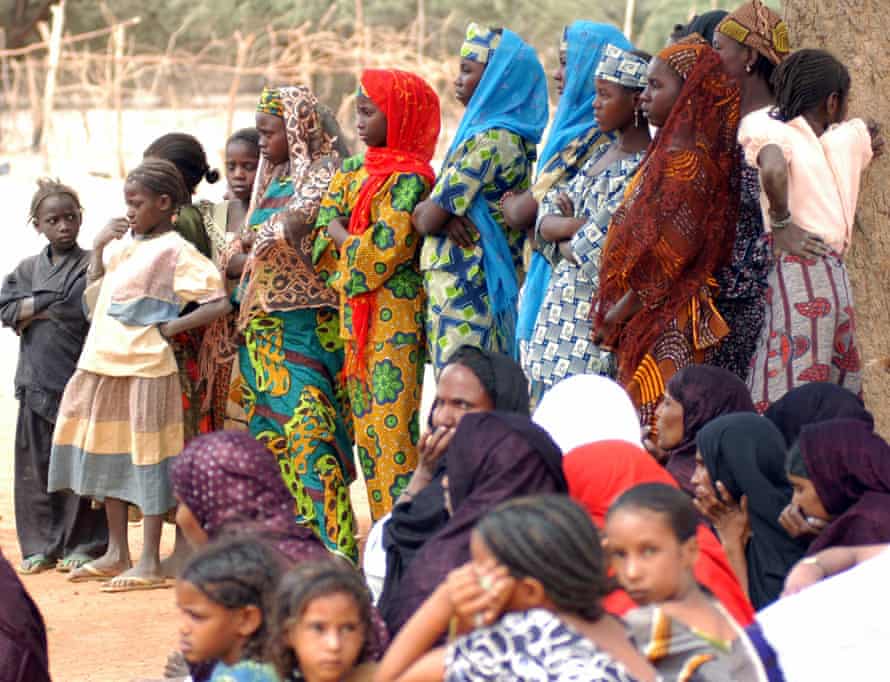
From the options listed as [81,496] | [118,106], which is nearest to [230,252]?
[81,496]

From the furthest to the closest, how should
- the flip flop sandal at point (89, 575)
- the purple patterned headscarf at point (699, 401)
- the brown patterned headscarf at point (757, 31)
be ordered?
1. the flip flop sandal at point (89, 575)
2. the brown patterned headscarf at point (757, 31)
3. the purple patterned headscarf at point (699, 401)

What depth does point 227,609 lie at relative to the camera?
379 cm

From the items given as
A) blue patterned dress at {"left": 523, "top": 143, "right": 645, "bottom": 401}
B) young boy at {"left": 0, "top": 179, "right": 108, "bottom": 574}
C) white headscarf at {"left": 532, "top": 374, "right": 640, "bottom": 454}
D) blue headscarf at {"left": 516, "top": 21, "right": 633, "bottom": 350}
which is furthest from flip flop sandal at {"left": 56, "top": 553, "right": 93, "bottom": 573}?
white headscarf at {"left": 532, "top": 374, "right": 640, "bottom": 454}

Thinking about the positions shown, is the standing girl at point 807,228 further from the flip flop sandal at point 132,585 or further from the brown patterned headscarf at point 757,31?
the flip flop sandal at point 132,585

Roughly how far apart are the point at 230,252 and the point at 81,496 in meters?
1.45

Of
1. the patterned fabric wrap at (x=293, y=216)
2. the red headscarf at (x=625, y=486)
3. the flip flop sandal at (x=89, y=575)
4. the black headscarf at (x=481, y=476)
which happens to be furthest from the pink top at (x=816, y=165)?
the flip flop sandal at (x=89, y=575)

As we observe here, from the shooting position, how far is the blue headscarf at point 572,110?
695 centimetres

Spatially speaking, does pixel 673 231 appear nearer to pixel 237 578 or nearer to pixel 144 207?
pixel 144 207

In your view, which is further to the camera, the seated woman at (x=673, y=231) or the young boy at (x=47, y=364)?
the young boy at (x=47, y=364)

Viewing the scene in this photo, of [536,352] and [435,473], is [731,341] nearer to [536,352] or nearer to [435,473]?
[536,352]

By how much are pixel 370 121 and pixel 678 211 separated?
1.76 m

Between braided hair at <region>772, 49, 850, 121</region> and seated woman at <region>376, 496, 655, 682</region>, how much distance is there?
3295mm

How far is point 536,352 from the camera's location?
22.3 ft

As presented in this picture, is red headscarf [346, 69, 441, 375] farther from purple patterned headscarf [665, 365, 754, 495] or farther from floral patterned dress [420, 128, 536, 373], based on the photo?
purple patterned headscarf [665, 365, 754, 495]
